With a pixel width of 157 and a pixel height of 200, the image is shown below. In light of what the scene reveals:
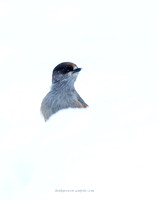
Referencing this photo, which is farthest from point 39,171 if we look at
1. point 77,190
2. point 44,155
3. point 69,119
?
point 69,119

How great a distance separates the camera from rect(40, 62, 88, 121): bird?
7512mm

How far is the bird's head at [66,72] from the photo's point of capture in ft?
25.2

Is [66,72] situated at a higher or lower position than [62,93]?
higher

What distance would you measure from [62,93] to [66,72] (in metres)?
0.43

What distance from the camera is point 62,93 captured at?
7664mm

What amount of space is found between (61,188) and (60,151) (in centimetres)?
52

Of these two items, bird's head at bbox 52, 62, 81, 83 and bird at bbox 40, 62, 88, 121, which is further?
bird's head at bbox 52, 62, 81, 83

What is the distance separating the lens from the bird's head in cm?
770

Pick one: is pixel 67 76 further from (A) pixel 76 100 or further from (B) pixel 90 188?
(B) pixel 90 188

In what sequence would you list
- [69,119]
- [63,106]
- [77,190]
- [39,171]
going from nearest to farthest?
[77,190], [39,171], [69,119], [63,106]

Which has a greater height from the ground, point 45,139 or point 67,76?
point 67,76

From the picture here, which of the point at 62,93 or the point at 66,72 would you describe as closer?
the point at 62,93

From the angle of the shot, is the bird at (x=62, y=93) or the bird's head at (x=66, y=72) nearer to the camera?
the bird at (x=62, y=93)

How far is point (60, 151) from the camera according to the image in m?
4.11
